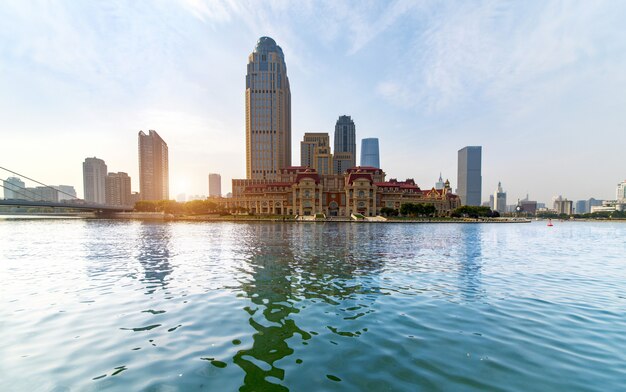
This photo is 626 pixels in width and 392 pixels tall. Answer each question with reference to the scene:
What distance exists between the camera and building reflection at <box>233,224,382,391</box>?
955cm

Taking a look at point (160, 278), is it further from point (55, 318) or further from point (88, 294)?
point (55, 318)

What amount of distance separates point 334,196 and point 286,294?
5884 inches

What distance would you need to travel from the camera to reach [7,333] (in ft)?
39.6

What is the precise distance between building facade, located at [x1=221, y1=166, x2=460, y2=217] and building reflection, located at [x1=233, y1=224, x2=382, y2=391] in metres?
124

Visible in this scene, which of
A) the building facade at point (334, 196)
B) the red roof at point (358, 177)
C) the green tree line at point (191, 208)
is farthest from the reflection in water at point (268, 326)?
the green tree line at point (191, 208)

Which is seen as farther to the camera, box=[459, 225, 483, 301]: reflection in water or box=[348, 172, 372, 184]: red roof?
box=[348, 172, 372, 184]: red roof

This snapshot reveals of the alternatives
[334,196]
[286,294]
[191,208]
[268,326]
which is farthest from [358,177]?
[268,326]

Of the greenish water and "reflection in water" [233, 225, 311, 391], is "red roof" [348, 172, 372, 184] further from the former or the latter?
"reflection in water" [233, 225, 311, 391]

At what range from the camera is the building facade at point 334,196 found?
158875 millimetres

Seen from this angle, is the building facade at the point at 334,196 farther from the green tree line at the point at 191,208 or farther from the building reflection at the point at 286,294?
the building reflection at the point at 286,294

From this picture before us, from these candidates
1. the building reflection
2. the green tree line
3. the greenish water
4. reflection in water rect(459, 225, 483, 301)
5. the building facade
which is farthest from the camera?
the green tree line

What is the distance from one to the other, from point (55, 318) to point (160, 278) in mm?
8797

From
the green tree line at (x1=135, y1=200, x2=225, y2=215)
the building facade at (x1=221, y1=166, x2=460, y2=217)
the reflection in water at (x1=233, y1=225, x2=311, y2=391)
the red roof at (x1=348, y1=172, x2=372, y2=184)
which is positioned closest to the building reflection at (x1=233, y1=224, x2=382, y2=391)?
the reflection in water at (x1=233, y1=225, x2=311, y2=391)

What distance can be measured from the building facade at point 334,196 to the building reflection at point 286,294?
408 feet
